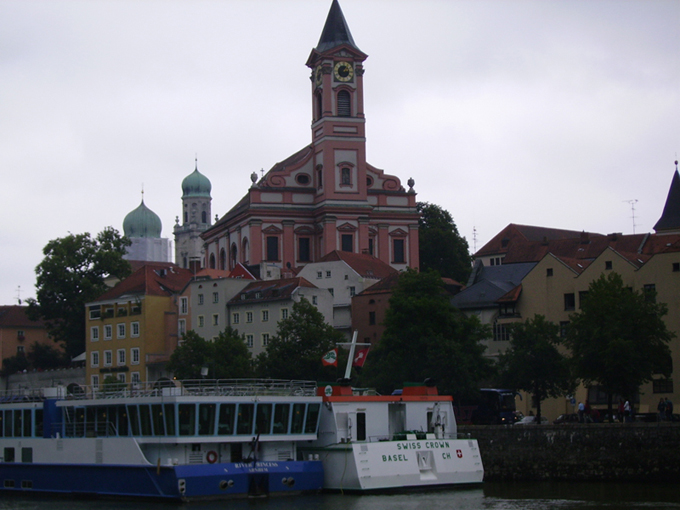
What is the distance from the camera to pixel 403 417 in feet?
173

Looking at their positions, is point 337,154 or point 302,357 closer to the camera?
point 302,357

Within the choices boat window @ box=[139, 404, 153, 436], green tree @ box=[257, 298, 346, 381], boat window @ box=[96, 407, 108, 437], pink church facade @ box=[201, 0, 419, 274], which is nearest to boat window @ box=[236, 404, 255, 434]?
boat window @ box=[139, 404, 153, 436]

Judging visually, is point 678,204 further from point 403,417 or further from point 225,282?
point 403,417

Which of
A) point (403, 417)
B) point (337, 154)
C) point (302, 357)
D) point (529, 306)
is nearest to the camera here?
point (403, 417)

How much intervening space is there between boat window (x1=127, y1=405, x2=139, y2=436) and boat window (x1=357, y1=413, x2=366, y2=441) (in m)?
9.18

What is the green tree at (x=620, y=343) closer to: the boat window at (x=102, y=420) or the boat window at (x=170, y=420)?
the boat window at (x=170, y=420)

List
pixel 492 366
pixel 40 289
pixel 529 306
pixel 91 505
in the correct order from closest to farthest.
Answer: pixel 91 505 < pixel 492 366 < pixel 529 306 < pixel 40 289

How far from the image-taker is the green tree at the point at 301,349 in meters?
76.9

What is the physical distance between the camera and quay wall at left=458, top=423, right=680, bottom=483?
2005 inches

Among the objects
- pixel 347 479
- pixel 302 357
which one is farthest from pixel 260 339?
pixel 347 479

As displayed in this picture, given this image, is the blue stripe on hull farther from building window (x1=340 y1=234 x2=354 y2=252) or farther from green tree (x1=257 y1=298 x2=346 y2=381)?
building window (x1=340 y1=234 x2=354 y2=252)

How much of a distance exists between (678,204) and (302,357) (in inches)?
2256

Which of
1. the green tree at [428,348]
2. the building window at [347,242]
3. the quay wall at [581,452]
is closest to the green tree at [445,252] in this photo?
the building window at [347,242]

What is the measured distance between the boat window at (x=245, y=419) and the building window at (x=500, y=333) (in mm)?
38940
